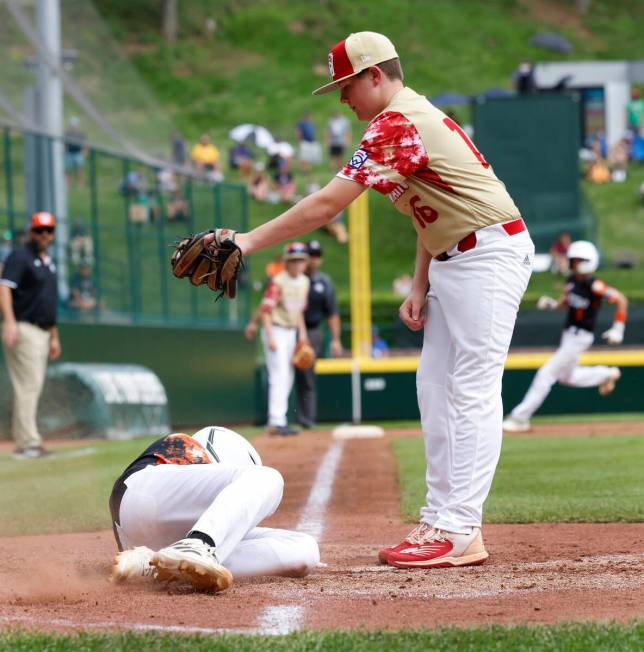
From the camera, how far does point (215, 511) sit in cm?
427

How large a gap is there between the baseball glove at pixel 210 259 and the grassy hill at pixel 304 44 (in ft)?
125

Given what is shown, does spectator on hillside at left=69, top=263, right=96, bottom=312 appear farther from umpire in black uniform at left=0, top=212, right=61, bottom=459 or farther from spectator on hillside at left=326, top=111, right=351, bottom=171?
spectator on hillside at left=326, top=111, right=351, bottom=171

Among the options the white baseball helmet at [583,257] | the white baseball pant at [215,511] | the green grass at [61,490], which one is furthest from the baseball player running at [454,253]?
the white baseball helmet at [583,257]

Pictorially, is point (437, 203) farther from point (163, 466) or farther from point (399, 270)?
point (399, 270)

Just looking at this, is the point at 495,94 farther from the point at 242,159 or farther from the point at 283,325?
the point at 283,325

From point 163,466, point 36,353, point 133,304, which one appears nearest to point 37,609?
point 163,466

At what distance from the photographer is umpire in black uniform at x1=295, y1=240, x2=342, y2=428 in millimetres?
14523

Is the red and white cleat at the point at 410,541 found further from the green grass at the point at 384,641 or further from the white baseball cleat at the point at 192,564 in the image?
the green grass at the point at 384,641

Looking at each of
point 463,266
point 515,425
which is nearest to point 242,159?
point 515,425

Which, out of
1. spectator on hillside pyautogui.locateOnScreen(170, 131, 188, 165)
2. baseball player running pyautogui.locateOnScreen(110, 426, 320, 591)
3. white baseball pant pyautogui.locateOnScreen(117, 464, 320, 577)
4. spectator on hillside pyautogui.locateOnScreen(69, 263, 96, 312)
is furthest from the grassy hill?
white baseball pant pyautogui.locateOnScreen(117, 464, 320, 577)

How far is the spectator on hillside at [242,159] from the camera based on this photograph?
3588 cm

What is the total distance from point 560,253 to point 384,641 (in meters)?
19.0

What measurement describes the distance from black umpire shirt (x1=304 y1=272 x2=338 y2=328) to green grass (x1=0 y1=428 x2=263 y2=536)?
369cm

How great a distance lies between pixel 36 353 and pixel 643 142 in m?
31.0
